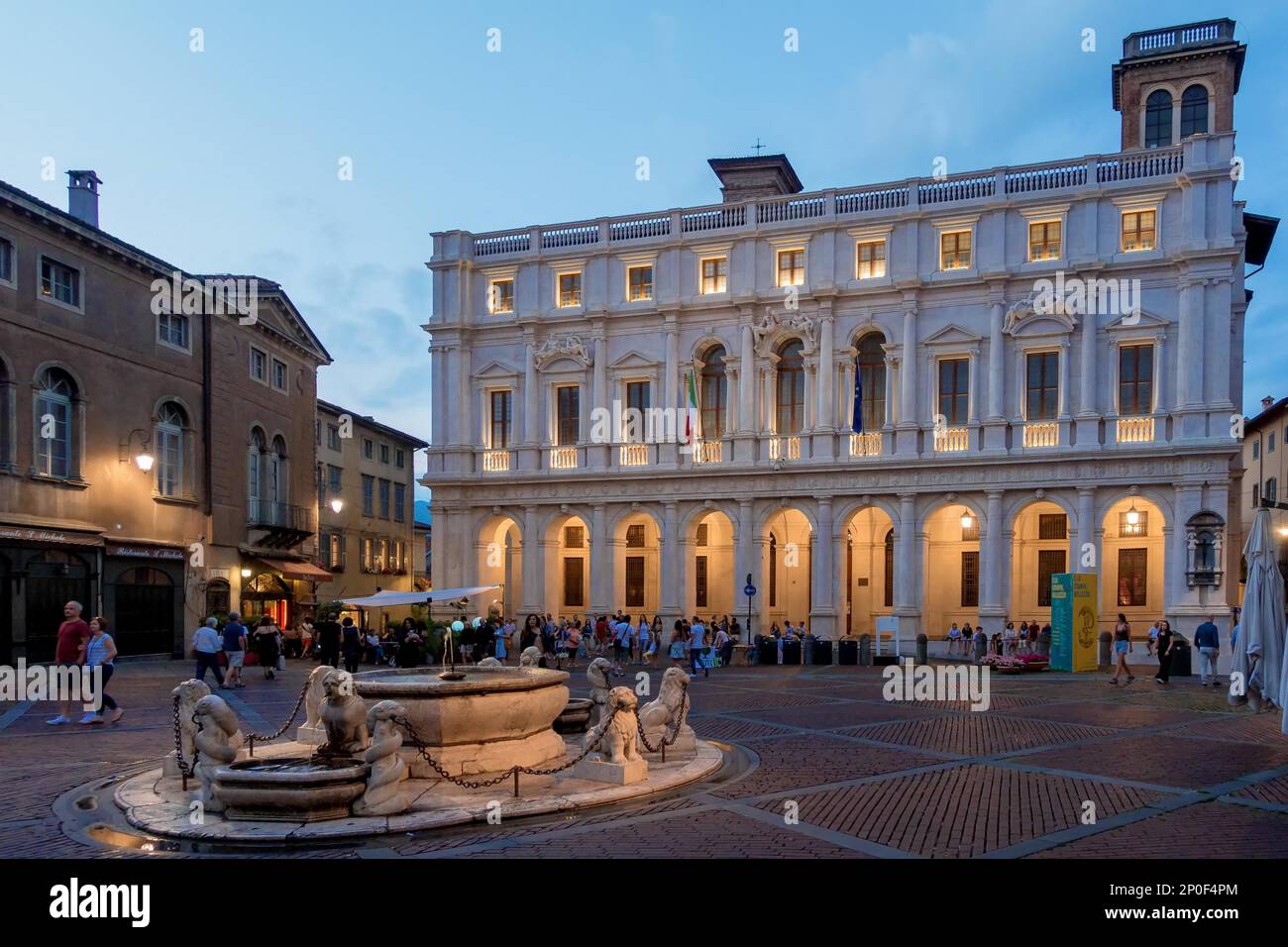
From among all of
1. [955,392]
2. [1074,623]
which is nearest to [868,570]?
[955,392]

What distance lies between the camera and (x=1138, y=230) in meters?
34.2

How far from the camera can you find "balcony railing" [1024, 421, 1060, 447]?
34.6 m

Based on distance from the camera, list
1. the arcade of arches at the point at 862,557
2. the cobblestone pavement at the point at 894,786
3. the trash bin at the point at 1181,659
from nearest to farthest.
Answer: the cobblestone pavement at the point at 894,786 → the trash bin at the point at 1181,659 → the arcade of arches at the point at 862,557

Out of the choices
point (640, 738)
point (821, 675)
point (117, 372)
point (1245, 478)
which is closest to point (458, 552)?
point (117, 372)

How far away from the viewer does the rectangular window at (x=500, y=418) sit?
4191cm

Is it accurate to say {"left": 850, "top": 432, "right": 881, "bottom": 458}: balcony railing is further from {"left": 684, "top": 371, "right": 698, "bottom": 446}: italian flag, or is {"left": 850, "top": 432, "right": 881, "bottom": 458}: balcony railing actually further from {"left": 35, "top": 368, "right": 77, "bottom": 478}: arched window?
{"left": 35, "top": 368, "right": 77, "bottom": 478}: arched window

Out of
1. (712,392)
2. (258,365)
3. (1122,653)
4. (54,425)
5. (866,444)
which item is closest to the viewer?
(1122,653)

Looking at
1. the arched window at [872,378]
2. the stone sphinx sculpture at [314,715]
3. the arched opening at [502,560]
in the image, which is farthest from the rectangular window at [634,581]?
the stone sphinx sculpture at [314,715]

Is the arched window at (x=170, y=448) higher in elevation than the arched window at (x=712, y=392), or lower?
lower

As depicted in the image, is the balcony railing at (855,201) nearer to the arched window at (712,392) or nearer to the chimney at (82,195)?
the arched window at (712,392)

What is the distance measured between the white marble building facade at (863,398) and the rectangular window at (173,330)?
37.5 feet

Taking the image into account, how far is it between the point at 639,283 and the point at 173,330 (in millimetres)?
16905

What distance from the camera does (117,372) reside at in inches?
1159

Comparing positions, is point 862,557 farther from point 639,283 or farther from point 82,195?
point 82,195
